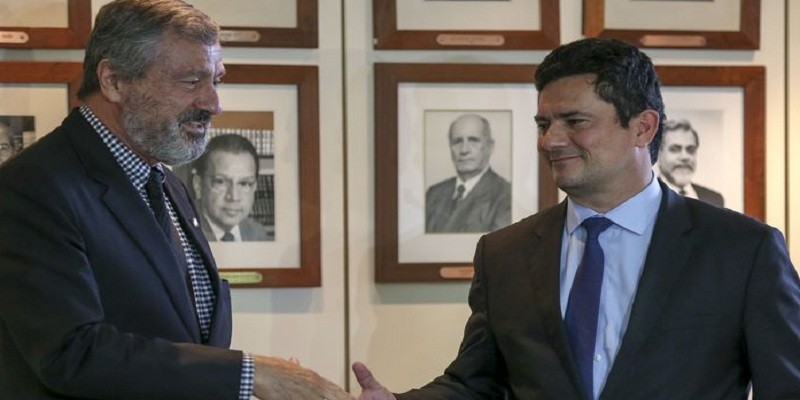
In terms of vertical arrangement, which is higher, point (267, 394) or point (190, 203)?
point (190, 203)

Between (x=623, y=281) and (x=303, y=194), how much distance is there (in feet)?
3.53

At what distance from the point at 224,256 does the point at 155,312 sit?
1004mm

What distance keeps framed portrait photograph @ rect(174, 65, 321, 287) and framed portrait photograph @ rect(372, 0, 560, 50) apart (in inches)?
10.2

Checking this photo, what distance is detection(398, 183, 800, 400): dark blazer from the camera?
237cm

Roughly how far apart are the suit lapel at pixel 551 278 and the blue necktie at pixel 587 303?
0.07 feet

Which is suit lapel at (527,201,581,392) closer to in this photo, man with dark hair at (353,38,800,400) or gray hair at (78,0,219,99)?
man with dark hair at (353,38,800,400)

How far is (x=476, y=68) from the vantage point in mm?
3303

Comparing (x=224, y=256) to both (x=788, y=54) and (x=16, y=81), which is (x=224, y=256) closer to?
(x=16, y=81)

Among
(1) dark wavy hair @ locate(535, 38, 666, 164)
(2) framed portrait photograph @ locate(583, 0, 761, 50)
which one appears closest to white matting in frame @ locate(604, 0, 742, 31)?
(2) framed portrait photograph @ locate(583, 0, 761, 50)

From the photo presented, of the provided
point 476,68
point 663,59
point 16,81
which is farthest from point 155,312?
point 663,59

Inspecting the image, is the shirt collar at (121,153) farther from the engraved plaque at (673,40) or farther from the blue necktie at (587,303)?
the engraved plaque at (673,40)

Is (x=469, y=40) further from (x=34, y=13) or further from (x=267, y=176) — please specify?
(x=34, y=13)

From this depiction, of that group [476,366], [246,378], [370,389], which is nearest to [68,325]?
[246,378]

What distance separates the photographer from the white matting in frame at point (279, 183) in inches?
127
